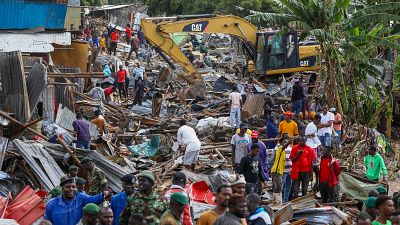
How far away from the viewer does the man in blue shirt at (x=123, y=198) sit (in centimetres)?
927

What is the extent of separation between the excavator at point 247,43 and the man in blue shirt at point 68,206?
57.8 ft

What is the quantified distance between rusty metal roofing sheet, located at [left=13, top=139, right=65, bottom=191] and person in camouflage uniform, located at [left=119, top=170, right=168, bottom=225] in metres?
5.06

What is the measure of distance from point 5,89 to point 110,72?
14.4 metres

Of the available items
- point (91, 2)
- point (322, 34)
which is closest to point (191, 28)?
point (322, 34)

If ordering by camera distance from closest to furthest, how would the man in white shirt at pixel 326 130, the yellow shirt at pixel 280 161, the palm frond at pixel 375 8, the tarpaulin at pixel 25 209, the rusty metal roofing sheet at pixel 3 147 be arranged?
Answer: the tarpaulin at pixel 25 209 → the rusty metal roofing sheet at pixel 3 147 → the yellow shirt at pixel 280 161 → the man in white shirt at pixel 326 130 → the palm frond at pixel 375 8

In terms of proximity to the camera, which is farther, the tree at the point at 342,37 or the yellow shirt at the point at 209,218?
the tree at the point at 342,37

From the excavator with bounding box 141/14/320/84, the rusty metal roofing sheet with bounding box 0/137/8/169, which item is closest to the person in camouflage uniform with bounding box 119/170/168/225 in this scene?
the rusty metal roofing sheet with bounding box 0/137/8/169

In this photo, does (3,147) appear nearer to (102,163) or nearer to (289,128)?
(102,163)

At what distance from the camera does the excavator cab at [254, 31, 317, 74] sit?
89.5 feet

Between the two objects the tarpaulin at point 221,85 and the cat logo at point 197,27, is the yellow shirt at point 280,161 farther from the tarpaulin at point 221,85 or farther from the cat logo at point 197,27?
the tarpaulin at point 221,85

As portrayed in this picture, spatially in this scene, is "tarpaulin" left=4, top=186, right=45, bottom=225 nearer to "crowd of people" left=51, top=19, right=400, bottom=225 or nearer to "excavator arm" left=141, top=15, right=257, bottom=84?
"crowd of people" left=51, top=19, right=400, bottom=225

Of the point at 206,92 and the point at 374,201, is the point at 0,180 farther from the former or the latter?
the point at 206,92

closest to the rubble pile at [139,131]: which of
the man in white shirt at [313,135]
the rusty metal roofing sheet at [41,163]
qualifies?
the rusty metal roofing sheet at [41,163]

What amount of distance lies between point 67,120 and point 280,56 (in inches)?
409
